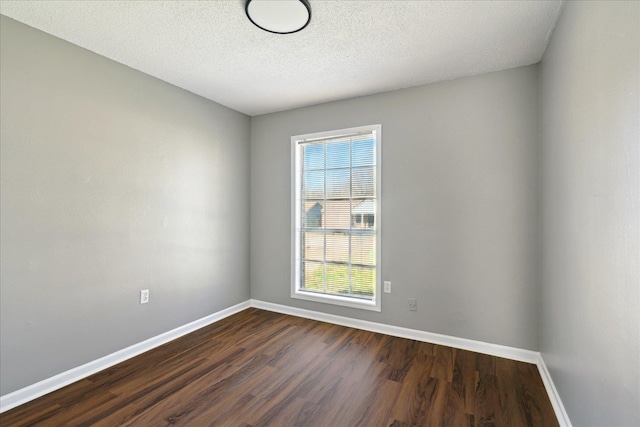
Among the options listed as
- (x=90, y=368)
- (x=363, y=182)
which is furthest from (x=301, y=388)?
(x=363, y=182)

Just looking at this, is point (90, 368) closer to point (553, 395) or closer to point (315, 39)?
point (315, 39)

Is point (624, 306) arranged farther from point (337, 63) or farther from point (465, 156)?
point (337, 63)

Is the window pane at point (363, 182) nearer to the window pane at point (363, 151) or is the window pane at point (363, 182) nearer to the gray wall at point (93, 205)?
the window pane at point (363, 151)

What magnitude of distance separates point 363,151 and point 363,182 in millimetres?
343

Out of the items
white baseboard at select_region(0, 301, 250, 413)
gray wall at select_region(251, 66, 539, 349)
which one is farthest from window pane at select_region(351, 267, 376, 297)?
white baseboard at select_region(0, 301, 250, 413)

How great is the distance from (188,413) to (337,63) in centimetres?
278

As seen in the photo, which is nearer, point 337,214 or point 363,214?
point 363,214

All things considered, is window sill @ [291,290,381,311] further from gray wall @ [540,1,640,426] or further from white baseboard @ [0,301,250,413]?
gray wall @ [540,1,640,426]

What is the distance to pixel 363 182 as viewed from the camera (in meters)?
3.26

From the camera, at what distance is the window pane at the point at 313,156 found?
11.6 feet

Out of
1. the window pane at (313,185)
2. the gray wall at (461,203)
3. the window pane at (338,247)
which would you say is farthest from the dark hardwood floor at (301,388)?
the window pane at (313,185)

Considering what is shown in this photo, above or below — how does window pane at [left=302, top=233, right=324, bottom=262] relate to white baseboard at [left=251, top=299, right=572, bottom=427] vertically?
above

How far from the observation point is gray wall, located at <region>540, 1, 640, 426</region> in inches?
40.6

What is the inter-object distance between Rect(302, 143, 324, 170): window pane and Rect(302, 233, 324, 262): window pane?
841 mm
